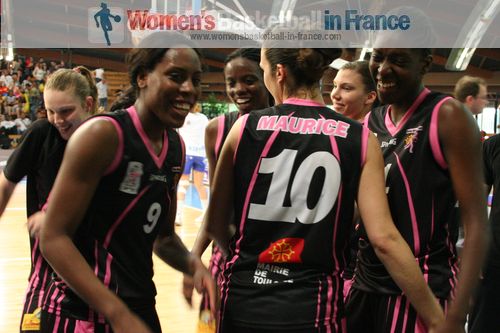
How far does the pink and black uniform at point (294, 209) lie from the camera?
174 cm

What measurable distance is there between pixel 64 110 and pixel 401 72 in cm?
127

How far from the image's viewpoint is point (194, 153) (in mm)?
8805

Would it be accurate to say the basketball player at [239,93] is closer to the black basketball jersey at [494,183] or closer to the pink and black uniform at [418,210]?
the pink and black uniform at [418,210]

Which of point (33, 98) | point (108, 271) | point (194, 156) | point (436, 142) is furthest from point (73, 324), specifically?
point (33, 98)

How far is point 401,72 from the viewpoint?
2.02 metres

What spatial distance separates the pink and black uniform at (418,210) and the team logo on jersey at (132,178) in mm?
798

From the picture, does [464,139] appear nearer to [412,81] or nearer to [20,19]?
[412,81]

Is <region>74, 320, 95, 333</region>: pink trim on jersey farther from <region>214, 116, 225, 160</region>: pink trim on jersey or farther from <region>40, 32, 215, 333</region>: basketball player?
<region>214, 116, 225, 160</region>: pink trim on jersey

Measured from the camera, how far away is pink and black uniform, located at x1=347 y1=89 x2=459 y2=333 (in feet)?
6.28

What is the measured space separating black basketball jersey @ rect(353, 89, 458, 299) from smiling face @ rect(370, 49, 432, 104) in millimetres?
46

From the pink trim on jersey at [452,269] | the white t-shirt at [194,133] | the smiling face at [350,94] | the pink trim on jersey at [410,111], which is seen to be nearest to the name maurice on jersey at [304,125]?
the pink trim on jersey at [410,111]

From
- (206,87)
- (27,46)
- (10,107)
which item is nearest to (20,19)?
(27,46)

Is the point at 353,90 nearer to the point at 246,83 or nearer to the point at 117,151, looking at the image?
the point at 246,83
